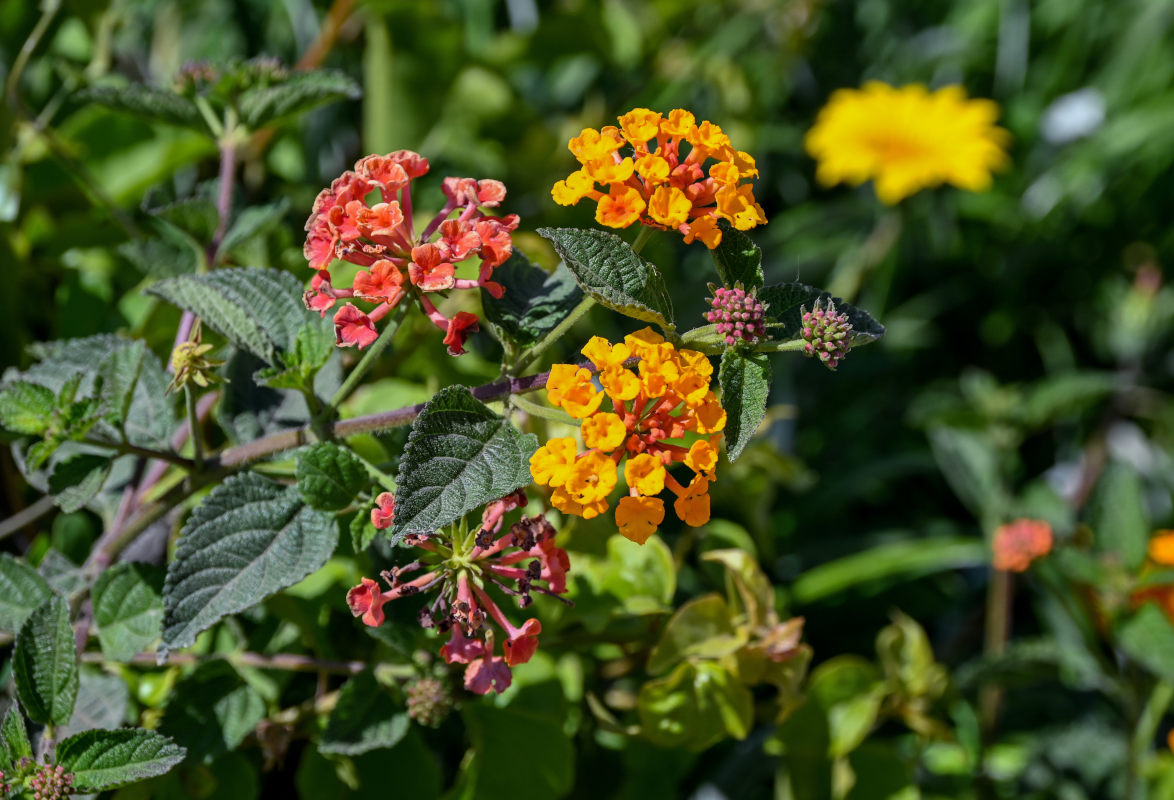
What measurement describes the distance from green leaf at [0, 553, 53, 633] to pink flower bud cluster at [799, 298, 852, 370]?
578 millimetres

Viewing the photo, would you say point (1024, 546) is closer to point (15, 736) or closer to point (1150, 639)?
point (1150, 639)

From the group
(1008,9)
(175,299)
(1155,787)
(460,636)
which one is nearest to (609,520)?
(460,636)

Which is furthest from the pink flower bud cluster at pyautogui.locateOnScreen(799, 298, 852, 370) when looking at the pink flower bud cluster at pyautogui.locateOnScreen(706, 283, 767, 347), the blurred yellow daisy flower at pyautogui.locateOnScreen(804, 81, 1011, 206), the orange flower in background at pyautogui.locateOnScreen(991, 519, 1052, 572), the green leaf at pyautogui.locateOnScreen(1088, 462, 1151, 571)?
the blurred yellow daisy flower at pyautogui.locateOnScreen(804, 81, 1011, 206)

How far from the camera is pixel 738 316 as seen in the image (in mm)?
571

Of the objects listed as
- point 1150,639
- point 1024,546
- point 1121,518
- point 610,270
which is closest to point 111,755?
point 610,270

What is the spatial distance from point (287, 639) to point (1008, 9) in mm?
1854

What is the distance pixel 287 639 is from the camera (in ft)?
2.87

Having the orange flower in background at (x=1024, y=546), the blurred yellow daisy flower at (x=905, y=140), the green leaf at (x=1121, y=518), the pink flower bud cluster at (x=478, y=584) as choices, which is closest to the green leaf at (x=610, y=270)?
the pink flower bud cluster at (x=478, y=584)

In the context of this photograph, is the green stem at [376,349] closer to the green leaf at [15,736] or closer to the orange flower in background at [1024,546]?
the green leaf at [15,736]

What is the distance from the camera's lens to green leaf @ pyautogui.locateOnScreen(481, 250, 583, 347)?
0.63 m

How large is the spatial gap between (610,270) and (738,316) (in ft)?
0.26

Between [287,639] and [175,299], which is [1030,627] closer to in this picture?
[287,639]

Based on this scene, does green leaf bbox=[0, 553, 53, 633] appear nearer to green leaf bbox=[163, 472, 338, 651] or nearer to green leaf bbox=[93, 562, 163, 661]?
green leaf bbox=[93, 562, 163, 661]

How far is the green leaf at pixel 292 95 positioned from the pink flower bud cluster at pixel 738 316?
0.40 metres
